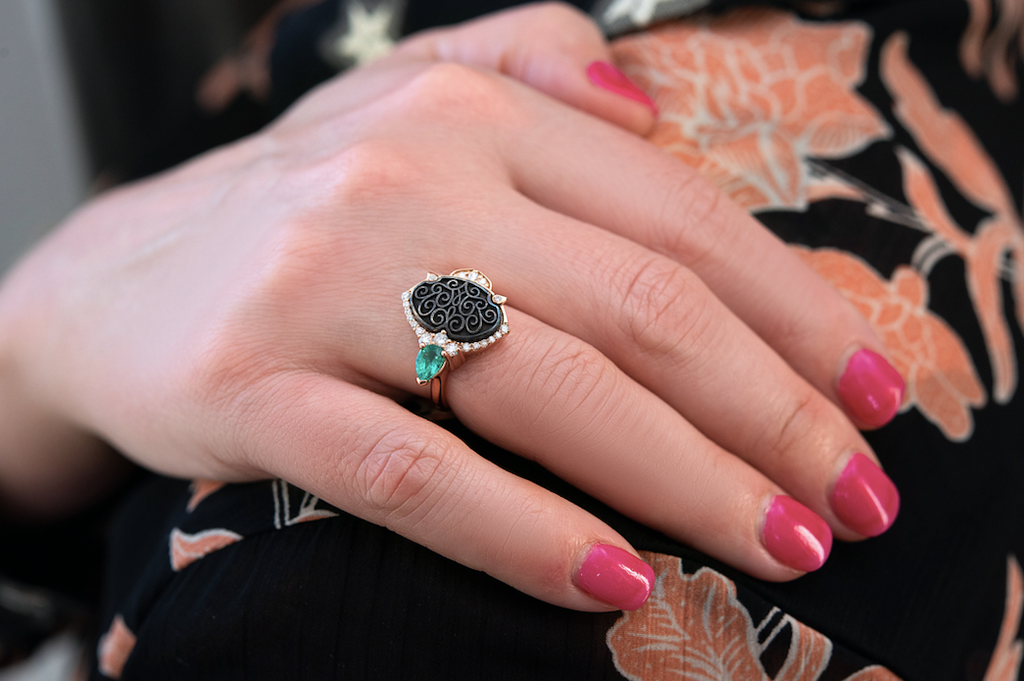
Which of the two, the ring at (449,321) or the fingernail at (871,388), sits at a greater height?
the ring at (449,321)

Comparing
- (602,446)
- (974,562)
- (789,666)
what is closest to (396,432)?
(602,446)

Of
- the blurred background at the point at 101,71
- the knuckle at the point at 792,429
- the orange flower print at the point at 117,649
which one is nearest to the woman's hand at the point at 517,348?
the knuckle at the point at 792,429

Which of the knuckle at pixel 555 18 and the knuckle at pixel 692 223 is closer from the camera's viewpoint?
the knuckle at pixel 692 223

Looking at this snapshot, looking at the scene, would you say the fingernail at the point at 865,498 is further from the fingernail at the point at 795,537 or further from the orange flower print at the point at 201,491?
the orange flower print at the point at 201,491

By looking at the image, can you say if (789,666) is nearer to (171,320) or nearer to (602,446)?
(602,446)

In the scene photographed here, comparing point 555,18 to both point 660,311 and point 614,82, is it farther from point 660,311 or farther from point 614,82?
point 660,311

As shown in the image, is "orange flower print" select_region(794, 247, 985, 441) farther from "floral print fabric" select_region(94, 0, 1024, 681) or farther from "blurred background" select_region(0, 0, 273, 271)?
"blurred background" select_region(0, 0, 273, 271)

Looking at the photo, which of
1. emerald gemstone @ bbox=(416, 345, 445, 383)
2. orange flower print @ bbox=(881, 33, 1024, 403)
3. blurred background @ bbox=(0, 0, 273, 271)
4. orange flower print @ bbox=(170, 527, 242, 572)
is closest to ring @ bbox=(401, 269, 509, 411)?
emerald gemstone @ bbox=(416, 345, 445, 383)
